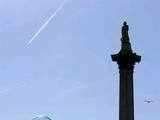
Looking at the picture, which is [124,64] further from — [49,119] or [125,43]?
[49,119]

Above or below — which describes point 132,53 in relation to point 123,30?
below

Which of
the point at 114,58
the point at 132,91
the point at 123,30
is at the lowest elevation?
the point at 132,91

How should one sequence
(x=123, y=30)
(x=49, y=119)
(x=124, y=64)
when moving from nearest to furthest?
(x=49, y=119) → (x=124, y=64) → (x=123, y=30)

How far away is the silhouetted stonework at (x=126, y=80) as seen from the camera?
4888 centimetres

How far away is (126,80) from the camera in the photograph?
49.5 meters

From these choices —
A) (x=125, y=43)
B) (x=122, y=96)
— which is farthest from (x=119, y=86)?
(x=125, y=43)

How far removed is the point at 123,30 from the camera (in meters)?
54.5

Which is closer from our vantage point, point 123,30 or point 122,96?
point 122,96

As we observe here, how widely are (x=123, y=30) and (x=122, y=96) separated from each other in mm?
8322

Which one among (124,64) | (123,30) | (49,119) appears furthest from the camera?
(123,30)

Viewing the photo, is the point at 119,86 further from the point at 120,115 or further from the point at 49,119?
the point at 49,119

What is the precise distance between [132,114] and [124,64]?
4.84 m

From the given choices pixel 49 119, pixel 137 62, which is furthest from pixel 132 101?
pixel 49 119

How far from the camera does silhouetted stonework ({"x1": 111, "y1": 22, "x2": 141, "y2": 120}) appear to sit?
1924 inches
